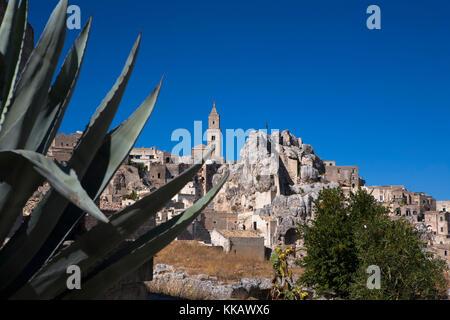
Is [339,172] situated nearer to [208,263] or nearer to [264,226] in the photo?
[264,226]

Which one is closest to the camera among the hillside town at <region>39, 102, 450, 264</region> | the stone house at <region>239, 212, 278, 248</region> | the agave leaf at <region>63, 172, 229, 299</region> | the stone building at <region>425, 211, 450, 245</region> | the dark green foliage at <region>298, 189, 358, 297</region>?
the agave leaf at <region>63, 172, 229, 299</region>

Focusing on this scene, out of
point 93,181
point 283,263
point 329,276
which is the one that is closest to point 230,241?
point 329,276

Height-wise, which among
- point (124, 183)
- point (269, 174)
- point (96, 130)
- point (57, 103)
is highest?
point (269, 174)

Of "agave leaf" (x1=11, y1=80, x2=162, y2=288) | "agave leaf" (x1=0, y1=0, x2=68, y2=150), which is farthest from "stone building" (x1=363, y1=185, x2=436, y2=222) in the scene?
"agave leaf" (x1=0, y1=0, x2=68, y2=150)

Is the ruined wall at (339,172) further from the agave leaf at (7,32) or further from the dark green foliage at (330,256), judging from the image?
the agave leaf at (7,32)

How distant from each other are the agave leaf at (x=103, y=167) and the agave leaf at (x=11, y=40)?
21.2 inches

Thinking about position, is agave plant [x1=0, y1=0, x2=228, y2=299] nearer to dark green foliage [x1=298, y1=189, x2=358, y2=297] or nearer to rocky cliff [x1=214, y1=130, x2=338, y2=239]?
dark green foliage [x1=298, y1=189, x2=358, y2=297]

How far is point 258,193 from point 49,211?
34.6 m

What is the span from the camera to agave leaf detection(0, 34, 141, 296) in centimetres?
196

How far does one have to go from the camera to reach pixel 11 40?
1.96 meters

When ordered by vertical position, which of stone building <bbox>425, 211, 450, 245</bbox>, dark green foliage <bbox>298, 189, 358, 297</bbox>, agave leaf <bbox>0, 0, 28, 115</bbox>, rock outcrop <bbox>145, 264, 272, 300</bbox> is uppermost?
stone building <bbox>425, 211, 450, 245</bbox>

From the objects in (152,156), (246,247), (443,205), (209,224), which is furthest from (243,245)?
(443,205)
